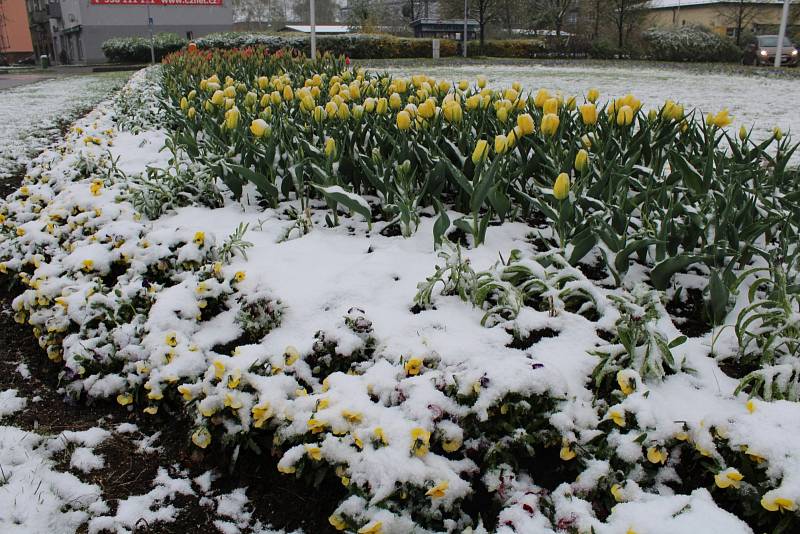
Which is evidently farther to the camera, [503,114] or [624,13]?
[624,13]

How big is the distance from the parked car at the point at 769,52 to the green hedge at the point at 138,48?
69.5ft

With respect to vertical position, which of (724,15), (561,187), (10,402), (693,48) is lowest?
(10,402)

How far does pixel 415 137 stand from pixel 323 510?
2.05 metres

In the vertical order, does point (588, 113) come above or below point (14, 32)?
below

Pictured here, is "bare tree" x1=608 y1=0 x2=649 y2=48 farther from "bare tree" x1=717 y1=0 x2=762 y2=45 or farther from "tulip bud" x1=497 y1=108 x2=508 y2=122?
"tulip bud" x1=497 y1=108 x2=508 y2=122

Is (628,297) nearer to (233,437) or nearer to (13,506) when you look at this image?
(233,437)

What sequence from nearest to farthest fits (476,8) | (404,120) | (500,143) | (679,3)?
1. (500,143)
2. (404,120)
3. (476,8)
4. (679,3)

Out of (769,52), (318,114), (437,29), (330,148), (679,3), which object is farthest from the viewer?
(437,29)

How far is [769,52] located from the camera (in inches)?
779

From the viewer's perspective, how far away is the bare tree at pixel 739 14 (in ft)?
104

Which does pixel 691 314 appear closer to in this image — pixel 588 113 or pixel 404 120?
pixel 588 113

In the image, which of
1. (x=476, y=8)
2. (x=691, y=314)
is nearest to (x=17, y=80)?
(x=476, y=8)

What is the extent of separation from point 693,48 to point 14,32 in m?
39.2

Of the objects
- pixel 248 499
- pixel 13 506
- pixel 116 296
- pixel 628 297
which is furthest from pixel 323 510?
pixel 116 296
